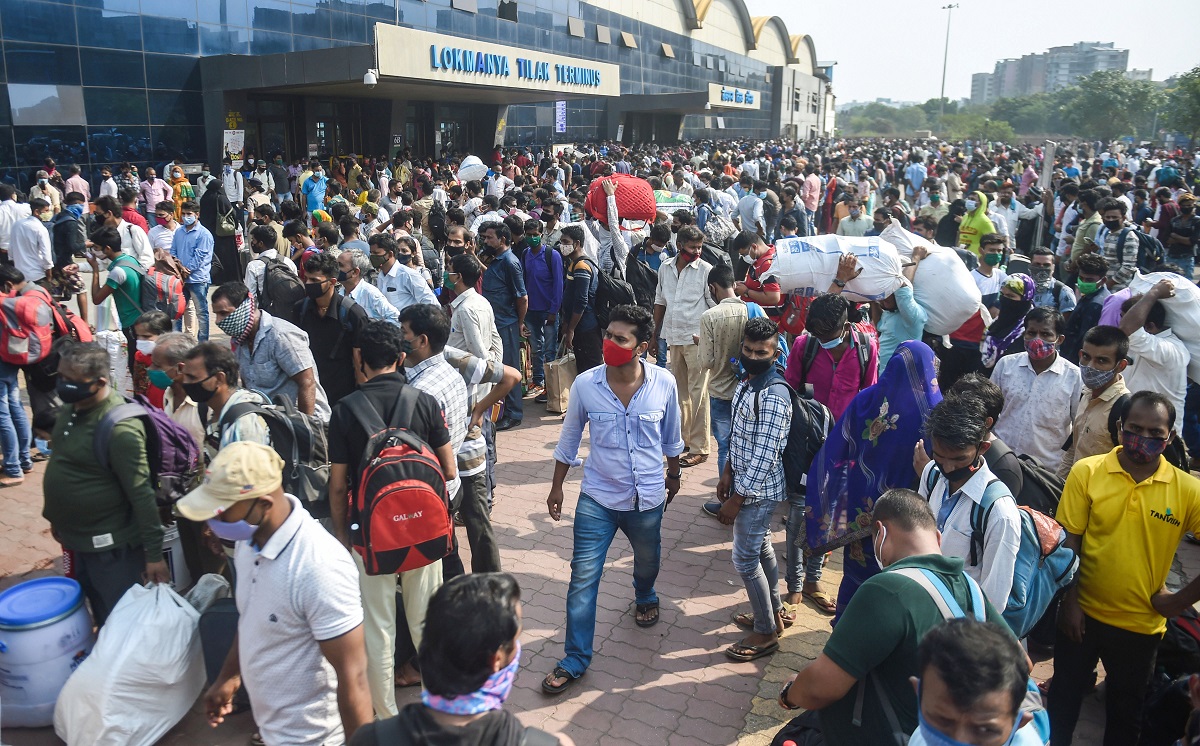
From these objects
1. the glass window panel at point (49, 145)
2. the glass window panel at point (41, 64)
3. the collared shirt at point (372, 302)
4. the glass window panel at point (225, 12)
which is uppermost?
the glass window panel at point (225, 12)

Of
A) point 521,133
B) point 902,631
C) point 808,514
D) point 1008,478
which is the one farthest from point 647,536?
point 521,133

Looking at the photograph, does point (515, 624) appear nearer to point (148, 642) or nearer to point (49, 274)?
point (148, 642)

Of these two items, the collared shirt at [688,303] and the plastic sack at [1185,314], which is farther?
the collared shirt at [688,303]

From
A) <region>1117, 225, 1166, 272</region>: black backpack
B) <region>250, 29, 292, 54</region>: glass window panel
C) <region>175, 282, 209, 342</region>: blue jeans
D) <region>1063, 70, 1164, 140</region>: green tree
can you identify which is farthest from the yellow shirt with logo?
<region>1063, 70, 1164, 140</region>: green tree

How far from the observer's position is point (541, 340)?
862 centimetres

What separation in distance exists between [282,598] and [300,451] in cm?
145

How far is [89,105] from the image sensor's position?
17156 mm

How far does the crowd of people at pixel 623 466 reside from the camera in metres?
2.46

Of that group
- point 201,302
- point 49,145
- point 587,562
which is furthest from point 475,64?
point 587,562

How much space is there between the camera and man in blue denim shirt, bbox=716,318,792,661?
4270 millimetres

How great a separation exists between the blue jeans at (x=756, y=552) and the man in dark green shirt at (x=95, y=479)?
2.78 metres

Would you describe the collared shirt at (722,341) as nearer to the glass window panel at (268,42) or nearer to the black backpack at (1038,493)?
the black backpack at (1038,493)

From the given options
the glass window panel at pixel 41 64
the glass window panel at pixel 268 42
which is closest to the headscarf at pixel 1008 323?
the glass window panel at pixel 41 64

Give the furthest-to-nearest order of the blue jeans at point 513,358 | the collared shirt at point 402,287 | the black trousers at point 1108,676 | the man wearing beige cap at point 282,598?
the blue jeans at point 513,358 < the collared shirt at point 402,287 < the black trousers at point 1108,676 < the man wearing beige cap at point 282,598
